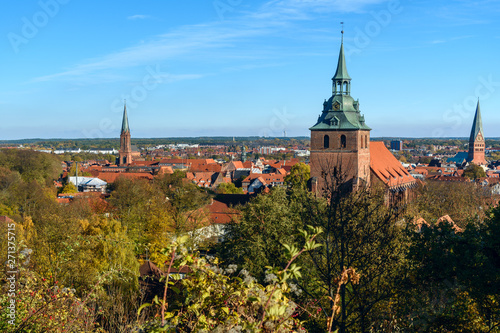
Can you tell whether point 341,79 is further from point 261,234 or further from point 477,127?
point 477,127

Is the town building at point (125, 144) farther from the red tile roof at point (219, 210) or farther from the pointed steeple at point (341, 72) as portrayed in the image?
the pointed steeple at point (341, 72)

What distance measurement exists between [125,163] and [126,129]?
9.51 meters

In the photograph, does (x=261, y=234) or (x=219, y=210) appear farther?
(x=219, y=210)

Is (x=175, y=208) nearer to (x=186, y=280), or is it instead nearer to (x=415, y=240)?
(x=415, y=240)

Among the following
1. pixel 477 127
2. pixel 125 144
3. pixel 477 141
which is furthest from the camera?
pixel 125 144

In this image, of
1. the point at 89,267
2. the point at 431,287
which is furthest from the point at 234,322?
the point at 89,267

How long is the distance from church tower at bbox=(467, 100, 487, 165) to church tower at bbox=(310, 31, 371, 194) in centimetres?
8422

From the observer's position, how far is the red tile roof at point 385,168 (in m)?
39.8

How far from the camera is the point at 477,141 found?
121 meters

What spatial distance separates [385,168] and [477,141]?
3561 inches

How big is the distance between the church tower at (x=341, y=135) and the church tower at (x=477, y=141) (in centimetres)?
8422

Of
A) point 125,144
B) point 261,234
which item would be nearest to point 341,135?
point 261,234

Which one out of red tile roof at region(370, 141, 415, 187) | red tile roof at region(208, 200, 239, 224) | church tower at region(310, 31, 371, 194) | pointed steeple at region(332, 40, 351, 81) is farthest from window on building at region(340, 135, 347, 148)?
Result: red tile roof at region(208, 200, 239, 224)

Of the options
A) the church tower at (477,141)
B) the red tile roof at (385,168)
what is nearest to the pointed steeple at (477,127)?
the church tower at (477,141)
